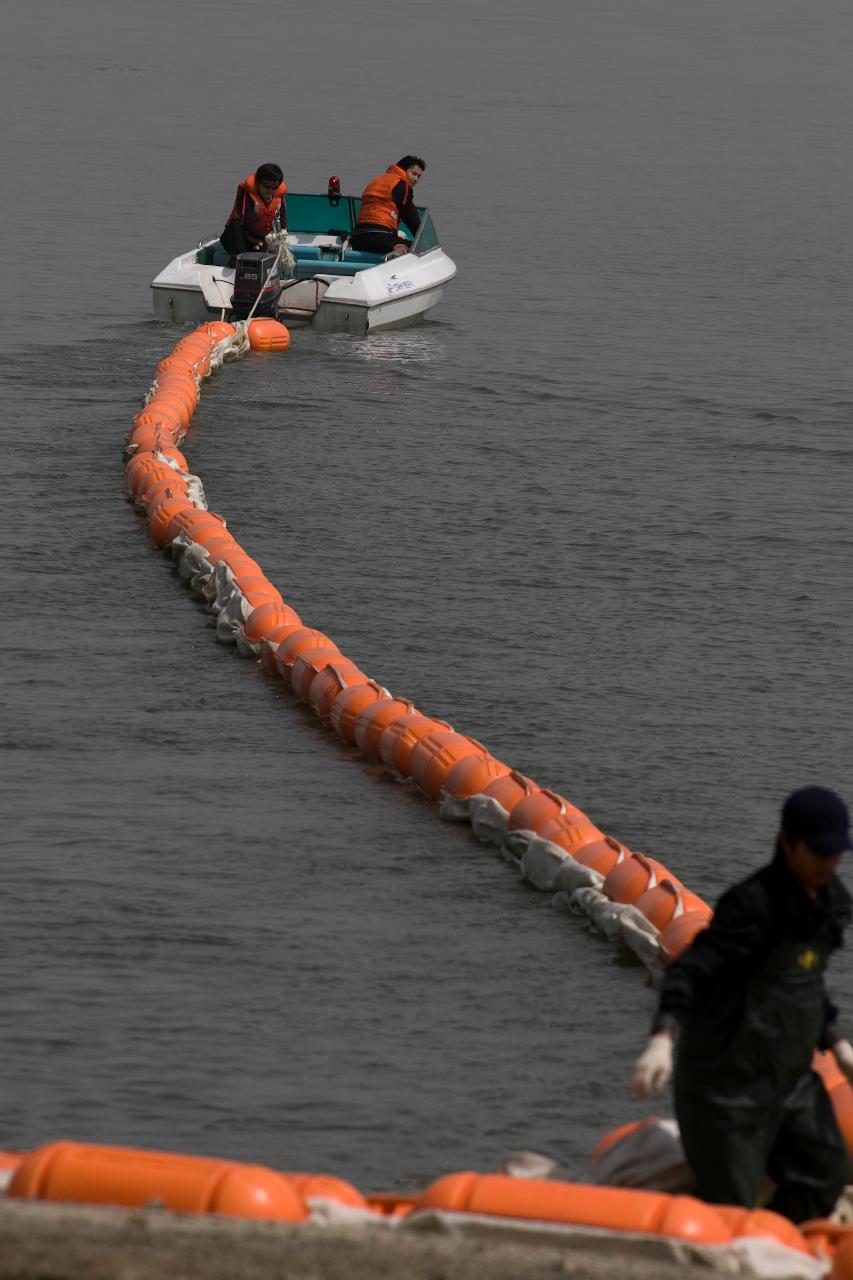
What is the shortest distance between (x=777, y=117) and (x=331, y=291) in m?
34.9

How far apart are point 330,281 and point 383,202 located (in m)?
1.21

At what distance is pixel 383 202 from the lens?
25.0 m

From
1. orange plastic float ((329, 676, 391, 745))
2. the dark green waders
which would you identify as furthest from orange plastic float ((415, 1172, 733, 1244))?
orange plastic float ((329, 676, 391, 745))

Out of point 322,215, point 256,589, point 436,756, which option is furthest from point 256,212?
point 436,756

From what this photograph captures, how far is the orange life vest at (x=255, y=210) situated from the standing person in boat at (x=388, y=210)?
1.58 metres

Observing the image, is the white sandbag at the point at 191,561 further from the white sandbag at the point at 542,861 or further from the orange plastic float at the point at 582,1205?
the orange plastic float at the point at 582,1205

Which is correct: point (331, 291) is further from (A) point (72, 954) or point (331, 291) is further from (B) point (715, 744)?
(A) point (72, 954)

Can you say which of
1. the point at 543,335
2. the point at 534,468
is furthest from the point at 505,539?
the point at 543,335

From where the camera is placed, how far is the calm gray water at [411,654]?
29.0ft

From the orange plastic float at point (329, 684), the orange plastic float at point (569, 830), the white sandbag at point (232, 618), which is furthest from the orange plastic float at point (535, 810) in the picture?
the white sandbag at point (232, 618)

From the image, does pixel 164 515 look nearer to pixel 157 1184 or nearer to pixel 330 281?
pixel 330 281

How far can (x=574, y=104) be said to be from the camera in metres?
56.4

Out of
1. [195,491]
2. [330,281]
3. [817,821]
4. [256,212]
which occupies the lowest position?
[195,491]

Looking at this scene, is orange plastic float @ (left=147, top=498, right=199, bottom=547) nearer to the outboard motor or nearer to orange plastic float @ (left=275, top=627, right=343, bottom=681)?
orange plastic float @ (left=275, top=627, right=343, bottom=681)
